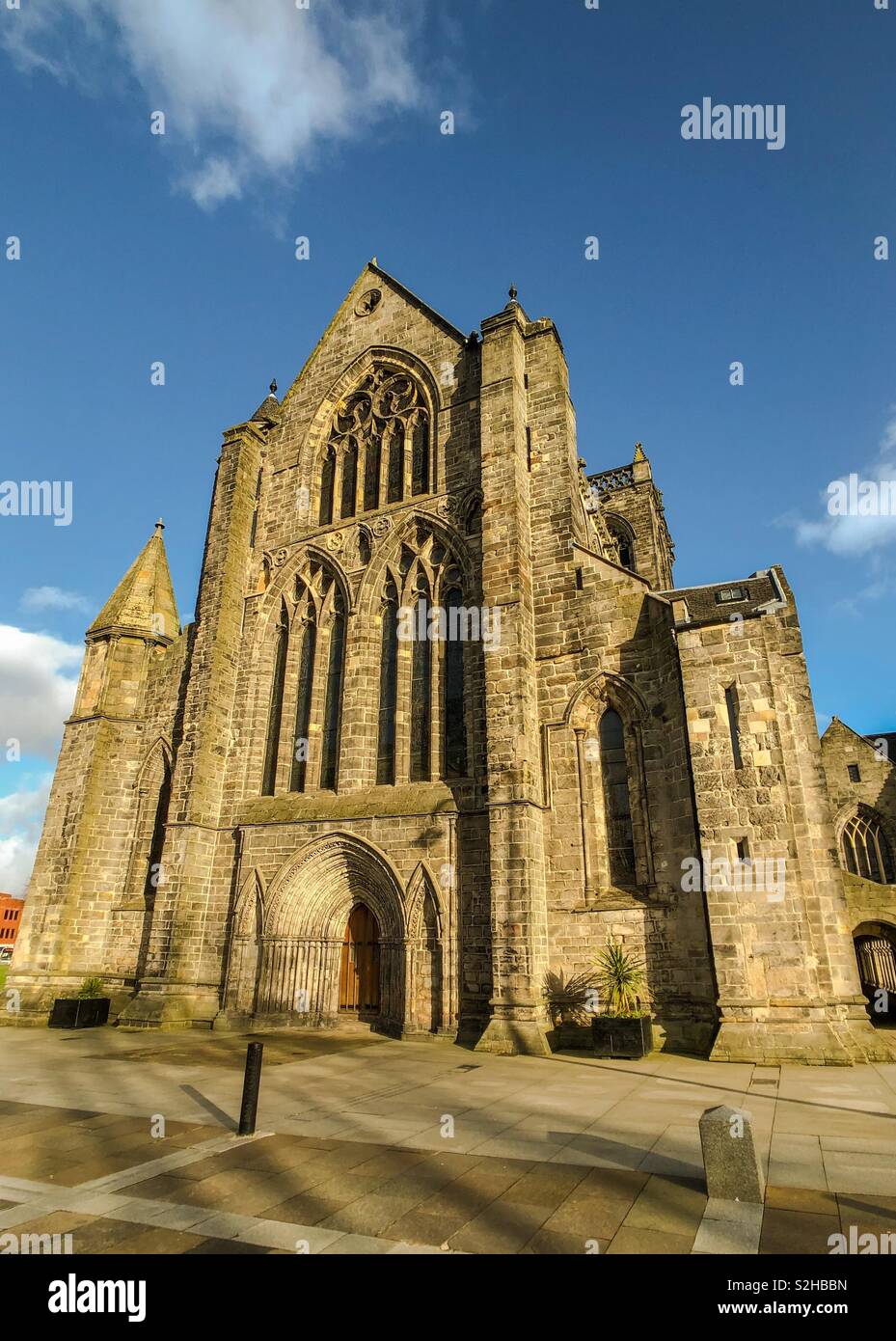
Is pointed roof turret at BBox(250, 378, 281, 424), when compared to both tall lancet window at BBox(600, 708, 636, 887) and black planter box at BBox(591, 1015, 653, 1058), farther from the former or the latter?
black planter box at BBox(591, 1015, 653, 1058)

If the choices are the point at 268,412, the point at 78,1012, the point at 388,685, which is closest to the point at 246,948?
the point at 78,1012

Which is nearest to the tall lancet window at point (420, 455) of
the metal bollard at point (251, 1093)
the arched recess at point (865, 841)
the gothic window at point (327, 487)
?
the gothic window at point (327, 487)

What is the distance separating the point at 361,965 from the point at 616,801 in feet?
22.0

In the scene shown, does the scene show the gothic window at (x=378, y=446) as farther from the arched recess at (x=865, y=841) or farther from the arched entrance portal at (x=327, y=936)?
the arched recess at (x=865, y=841)

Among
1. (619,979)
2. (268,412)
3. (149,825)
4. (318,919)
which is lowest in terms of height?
(619,979)

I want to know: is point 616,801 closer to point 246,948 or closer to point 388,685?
point 388,685

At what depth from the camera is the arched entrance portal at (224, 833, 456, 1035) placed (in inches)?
576

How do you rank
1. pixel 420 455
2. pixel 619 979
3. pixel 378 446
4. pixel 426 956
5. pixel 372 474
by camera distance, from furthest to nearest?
1. pixel 378 446
2. pixel 372 474
3. pixel 420 455
4. pixel 426 956
5. pixel 619 979

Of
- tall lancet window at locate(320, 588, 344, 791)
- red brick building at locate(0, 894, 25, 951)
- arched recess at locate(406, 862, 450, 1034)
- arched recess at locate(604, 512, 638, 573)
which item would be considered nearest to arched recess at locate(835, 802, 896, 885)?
arched recess at locate(604, 512, 638, 573)

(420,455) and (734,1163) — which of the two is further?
(420,455)

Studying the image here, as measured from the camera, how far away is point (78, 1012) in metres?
16.0

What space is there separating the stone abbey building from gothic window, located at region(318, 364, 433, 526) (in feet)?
0.33
